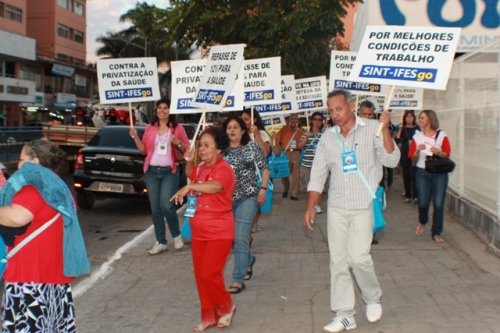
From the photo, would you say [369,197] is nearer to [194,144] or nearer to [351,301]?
[351,301]

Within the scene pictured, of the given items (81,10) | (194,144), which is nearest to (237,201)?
(194,144)

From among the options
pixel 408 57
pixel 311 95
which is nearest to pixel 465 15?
pixel 311 95

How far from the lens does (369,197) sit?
5.01 m

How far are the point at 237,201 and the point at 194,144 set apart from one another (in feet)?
3.26

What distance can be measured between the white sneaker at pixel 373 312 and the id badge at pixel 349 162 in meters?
1.13

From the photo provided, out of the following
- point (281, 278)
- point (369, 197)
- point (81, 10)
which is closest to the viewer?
point (369, 197)

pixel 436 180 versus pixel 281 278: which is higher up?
pixel 436 180

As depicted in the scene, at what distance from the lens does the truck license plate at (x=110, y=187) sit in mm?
11477

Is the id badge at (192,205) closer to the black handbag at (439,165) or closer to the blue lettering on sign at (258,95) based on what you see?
the black handbag at (439,165)

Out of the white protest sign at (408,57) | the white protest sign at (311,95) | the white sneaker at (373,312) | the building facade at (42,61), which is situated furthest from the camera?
the building facade at (42,61)

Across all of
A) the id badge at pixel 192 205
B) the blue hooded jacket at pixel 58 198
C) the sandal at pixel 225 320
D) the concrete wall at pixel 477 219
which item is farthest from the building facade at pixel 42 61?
the blue hooded jacket at pixel 58 198

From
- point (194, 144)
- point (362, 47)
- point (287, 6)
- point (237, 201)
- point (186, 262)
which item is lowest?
point (186, 262)

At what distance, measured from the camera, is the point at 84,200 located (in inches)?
496

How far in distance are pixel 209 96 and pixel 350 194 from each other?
274 cm
